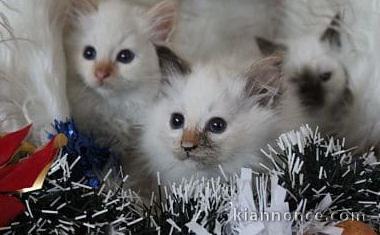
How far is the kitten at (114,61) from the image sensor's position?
0.73 m

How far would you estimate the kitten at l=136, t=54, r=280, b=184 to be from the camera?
2.19 ft

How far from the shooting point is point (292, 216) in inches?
23.1

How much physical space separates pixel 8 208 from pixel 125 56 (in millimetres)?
265

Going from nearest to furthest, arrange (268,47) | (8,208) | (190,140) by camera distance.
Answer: (8,208), (190,140), (268,47)

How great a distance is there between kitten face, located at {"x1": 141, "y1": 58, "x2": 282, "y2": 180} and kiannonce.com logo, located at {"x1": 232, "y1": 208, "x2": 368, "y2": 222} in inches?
4.0

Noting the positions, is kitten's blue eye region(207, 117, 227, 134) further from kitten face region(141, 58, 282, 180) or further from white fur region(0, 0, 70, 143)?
white fur region(0, 0, 70, 143)

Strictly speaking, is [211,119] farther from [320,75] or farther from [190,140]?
[320,75]

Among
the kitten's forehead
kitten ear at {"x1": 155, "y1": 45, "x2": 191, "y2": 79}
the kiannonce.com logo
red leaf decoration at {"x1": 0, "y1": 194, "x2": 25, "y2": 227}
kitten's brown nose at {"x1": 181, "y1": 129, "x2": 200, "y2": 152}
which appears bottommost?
red leaf decoration at {"x1": 0, "y1": 194, "x2": 25, "y2": 227}

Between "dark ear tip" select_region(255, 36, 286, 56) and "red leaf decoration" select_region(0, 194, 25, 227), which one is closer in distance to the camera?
"red leaf decoration" select_region(0, 194, 25, 227)

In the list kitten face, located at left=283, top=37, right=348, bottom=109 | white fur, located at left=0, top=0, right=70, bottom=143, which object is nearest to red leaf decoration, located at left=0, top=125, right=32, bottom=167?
white fur, located at left=0, top=0, right=70, bottom=143

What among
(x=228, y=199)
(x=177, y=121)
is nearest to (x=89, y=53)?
(x=177, y=121)

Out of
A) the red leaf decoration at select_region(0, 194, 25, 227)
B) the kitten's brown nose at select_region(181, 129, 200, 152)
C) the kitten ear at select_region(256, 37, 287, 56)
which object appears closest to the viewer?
the red leaf decoration at select_region(0, 194, 25, 227)

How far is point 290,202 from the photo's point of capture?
61 centimetres

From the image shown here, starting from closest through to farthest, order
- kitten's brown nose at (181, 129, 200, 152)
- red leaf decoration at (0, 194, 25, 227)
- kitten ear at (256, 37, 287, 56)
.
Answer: red leaf decoration at (0, 194, 25, 227)
kitten's brown nose at (181, 129, 200, 152)
kitten ear at (256, 37, 287, 56)
